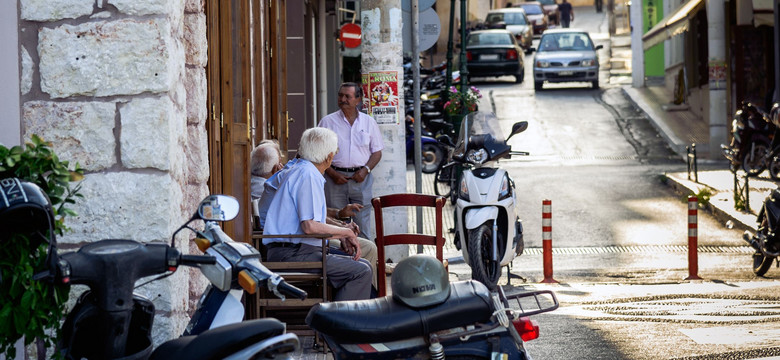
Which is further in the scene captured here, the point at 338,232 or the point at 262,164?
the point at 262,164

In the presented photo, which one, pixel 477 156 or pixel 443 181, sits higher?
pixel 477 156

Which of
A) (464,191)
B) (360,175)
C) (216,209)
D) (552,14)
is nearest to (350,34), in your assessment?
(360,175)

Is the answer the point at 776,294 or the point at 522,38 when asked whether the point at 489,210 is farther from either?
the point at 522,38

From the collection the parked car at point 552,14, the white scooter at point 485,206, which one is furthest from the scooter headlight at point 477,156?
the parked car at point 552,14

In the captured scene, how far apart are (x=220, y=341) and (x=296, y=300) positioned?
135 inches

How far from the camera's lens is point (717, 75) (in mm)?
24672

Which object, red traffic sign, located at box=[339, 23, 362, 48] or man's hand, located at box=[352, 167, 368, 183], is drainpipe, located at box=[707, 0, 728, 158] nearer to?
red traffic sign, located at box=[339, 23, 362, 48]

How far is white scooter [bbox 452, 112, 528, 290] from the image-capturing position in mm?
10094

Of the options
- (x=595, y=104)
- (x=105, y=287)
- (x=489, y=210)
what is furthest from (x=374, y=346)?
(x=595, y=104)

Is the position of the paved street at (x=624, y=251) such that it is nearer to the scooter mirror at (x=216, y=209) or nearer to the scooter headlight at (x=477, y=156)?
the scooter headlight at (x=477, y=156)

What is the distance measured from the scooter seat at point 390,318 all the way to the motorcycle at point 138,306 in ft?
1.79

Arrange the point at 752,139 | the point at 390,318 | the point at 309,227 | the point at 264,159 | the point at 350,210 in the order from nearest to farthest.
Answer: the point at 390,318 → the point at 309,227 → the point at 350,210 → the point at 264,159 → the point at 752,139

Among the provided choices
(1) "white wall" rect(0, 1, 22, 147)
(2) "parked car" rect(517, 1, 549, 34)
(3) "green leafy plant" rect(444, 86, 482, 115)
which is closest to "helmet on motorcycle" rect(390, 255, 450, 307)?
(1) "white wall" rect(0, 1, 22, 147)

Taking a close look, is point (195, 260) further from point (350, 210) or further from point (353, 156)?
point (353, 156)
